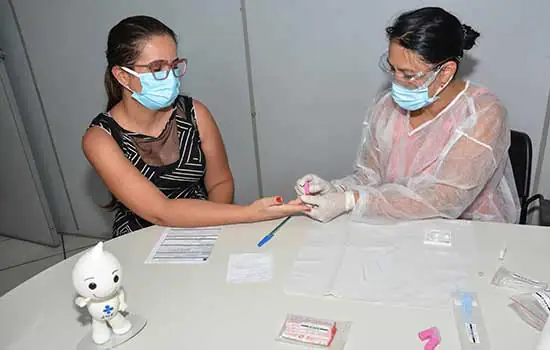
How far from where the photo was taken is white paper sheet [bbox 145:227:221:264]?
132 centimetres

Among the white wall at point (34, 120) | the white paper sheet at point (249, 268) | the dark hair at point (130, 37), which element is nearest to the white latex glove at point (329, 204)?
the white paper sheet at point (249, 268)

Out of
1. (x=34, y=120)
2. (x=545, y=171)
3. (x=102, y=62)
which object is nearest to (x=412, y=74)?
(x=545, y=171)

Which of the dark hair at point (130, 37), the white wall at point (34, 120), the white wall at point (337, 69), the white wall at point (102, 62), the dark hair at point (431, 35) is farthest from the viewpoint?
the white wall at point (34, 120)

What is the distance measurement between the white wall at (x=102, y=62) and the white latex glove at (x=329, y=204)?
3.17 ft

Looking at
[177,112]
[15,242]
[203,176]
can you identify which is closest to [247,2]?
[177,112]

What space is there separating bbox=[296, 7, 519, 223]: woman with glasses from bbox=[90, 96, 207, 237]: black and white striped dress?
465 millimetres

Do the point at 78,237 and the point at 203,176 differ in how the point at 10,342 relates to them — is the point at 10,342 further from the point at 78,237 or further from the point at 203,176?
the point at 78,237

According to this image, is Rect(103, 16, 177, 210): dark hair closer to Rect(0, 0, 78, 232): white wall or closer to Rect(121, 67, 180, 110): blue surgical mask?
Rect(121, 67, 180, 110): blue surgical mask

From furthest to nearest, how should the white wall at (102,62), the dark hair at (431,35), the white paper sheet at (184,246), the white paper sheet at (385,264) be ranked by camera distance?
1. the white wall at (102,62)
2. the dark hair at (431,35)
3. the white paper sheet at (184,246)
4. the white paper sheet at (385,264)

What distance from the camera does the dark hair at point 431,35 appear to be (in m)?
1.42

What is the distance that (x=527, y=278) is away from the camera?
114 centimetres

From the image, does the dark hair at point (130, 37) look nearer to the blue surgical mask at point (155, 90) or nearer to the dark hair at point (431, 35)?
the blue surgical mask at point (155, 90)

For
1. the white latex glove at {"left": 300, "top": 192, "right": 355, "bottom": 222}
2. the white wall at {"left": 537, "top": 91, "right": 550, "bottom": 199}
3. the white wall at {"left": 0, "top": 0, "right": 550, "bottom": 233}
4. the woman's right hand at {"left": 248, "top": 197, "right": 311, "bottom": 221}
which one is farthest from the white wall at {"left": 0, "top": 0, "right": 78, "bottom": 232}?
the white wall at {"left": 537, "top": 91, "right": 550, "bottom": 199}

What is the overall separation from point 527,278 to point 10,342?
45.0 inches
